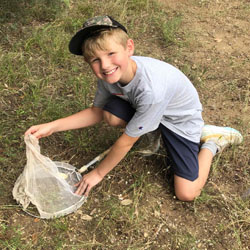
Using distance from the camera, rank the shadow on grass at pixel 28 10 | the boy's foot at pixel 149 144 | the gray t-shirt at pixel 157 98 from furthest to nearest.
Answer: the shadow on grass at pixel 28 10 < the boy's foot at pixel 149 144 < the gray t-shirt at pixel 157 98

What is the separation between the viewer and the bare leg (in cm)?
197

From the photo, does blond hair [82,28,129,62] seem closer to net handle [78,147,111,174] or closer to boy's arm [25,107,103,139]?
boy's arm [25,107,103,139]

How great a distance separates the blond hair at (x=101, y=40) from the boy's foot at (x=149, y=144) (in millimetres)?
775

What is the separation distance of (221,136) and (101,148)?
821mm

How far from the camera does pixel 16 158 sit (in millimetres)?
2146

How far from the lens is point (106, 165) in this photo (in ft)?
6.30

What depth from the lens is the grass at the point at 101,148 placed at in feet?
5.92

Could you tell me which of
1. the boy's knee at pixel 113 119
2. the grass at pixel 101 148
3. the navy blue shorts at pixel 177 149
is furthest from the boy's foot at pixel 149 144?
the boy's knee at pixel 113 119

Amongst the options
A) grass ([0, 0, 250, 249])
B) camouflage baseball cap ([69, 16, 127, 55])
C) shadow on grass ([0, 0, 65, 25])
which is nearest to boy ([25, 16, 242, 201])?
camouflage baseball cap ([69, 16, 127, 55])

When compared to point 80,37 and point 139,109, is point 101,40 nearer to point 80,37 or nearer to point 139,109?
point 80,37

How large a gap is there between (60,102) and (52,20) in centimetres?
123

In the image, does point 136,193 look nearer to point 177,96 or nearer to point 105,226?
point 105,226

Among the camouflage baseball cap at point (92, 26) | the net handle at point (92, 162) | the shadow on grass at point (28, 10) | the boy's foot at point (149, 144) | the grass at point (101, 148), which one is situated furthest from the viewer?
the shadow on grass at point (28, 10)

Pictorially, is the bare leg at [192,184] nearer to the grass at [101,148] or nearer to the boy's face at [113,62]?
the grass at [101,148]
